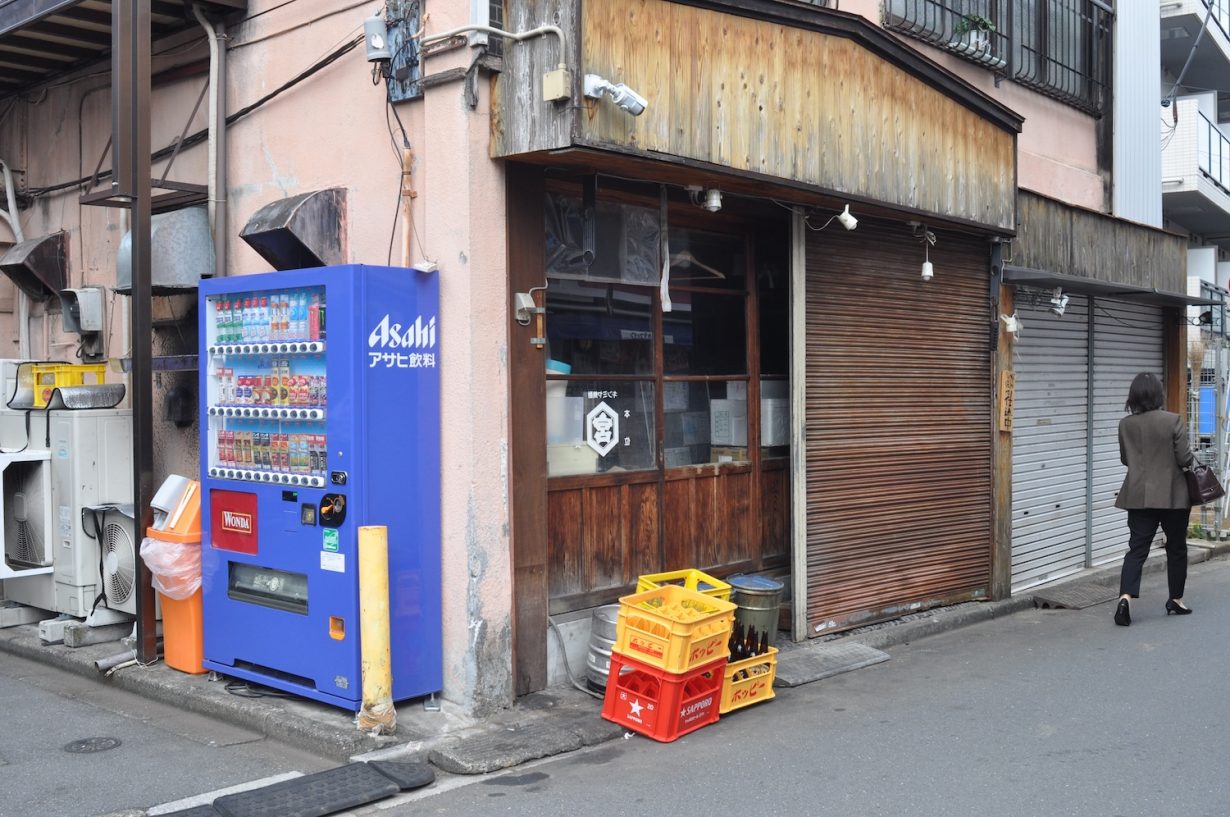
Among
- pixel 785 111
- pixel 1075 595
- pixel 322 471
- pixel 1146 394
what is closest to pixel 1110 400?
pixel 1075 595

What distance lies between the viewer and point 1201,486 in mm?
9039

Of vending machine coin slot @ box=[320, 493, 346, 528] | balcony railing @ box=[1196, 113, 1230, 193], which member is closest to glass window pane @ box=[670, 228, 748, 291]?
vending machine coin slot @ box=[320, 493, 346, 528]

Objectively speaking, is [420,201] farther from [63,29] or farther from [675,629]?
[63,29]

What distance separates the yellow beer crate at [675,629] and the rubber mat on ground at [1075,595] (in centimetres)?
510

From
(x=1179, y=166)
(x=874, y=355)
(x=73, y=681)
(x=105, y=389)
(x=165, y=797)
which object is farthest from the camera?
(x=1179, y=166)

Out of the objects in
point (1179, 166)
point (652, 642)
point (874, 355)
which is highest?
point (1179, 166)

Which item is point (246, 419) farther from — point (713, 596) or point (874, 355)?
point (874, 355)

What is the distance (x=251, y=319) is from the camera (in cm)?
670

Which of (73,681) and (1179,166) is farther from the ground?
(1179,166)

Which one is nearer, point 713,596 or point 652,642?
point 652,642

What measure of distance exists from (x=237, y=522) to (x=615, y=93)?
353cm

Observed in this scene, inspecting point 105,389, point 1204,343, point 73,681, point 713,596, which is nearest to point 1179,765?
point 713,596

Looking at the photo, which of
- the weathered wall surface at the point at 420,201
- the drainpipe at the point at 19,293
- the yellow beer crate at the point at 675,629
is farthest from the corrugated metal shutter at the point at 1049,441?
the drainpipe at the point at 19,293

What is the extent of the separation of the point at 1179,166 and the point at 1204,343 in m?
4.82
